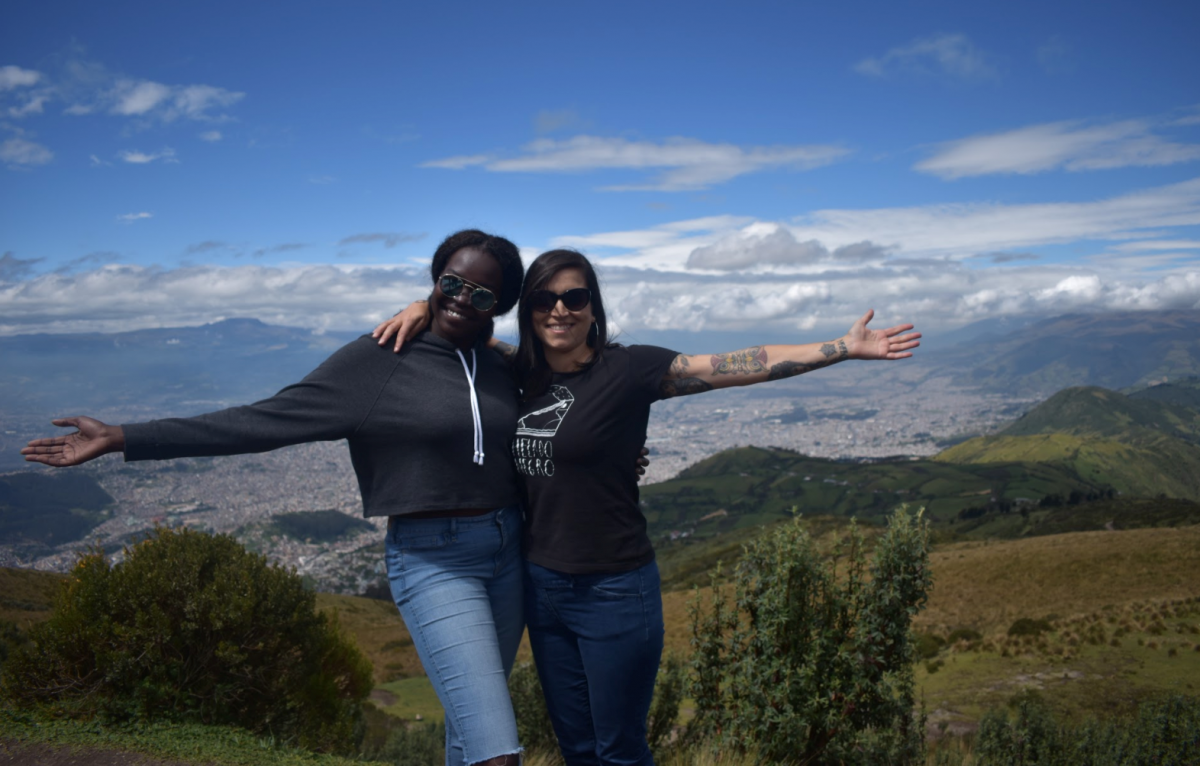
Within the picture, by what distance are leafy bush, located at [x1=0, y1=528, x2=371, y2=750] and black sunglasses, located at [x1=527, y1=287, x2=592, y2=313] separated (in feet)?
14.8

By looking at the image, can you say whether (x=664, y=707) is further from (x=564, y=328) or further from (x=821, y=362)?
(x=564, y=328)

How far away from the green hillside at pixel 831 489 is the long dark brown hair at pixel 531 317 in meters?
105

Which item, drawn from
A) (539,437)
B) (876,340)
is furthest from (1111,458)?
(539,437)

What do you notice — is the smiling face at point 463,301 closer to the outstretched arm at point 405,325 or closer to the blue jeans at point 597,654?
the outstretched arm at point 405,325

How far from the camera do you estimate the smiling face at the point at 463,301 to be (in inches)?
134

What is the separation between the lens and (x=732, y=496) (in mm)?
137500

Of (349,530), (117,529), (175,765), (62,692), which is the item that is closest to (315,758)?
(175,765)

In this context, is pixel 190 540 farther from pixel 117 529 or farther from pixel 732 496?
pixel 732 496

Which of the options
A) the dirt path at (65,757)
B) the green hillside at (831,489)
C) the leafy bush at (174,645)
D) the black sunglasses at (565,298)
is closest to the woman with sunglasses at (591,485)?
the black sunglasses at (565,298)

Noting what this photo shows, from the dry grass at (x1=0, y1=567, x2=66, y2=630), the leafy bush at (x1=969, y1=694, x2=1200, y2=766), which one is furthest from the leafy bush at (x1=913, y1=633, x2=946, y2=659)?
the dry grass at (x1=0, y1=567, x2=66, y2=630)

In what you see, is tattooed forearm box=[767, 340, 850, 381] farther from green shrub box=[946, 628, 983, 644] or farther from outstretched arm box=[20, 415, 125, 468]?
green shrub box=[946, 628, 983, 644]

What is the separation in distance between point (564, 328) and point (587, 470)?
0.77 meters

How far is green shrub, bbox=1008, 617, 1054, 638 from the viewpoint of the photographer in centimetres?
1886

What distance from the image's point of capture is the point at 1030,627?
765 inches
